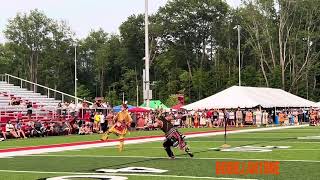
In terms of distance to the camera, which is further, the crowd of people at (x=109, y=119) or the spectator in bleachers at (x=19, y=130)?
the crowd of people at (x=109, y=119)

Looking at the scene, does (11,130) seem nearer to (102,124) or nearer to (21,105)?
(102,124)

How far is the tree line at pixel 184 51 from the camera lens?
80438mm

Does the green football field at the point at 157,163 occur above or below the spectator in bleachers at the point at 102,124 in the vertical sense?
below

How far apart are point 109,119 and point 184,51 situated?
58.5 metres

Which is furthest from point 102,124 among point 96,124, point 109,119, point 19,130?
point 19,130

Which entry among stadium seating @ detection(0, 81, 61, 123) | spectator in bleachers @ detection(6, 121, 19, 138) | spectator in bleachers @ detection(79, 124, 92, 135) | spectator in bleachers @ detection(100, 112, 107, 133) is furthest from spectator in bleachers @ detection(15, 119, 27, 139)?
spectator in bleachers @ detection(100, 112, 107, 133)

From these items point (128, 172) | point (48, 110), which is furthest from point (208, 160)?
point (48, 110)

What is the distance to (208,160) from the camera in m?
15.8

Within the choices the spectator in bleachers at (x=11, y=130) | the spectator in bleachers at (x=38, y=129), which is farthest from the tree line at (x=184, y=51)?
the spectator in bleachers at (x=11, y=130)

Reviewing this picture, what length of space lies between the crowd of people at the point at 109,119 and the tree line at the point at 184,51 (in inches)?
941

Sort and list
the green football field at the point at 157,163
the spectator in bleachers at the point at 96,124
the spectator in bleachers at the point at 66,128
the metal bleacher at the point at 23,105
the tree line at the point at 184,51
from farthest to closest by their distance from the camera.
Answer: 1. the tree line at the point at 184,51
2. the spectator in bleachers at the point at 96,124
3. the metal bleacher at the point at 23,105
4. the spectator in bleachers at the point at 66,128
5. the green football field at the point at 157,163

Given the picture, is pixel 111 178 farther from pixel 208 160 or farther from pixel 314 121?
pixel 314 121

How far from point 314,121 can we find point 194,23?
4691cm

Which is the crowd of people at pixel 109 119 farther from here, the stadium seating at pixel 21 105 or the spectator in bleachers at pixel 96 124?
the stadium seating at pixel 21 105
